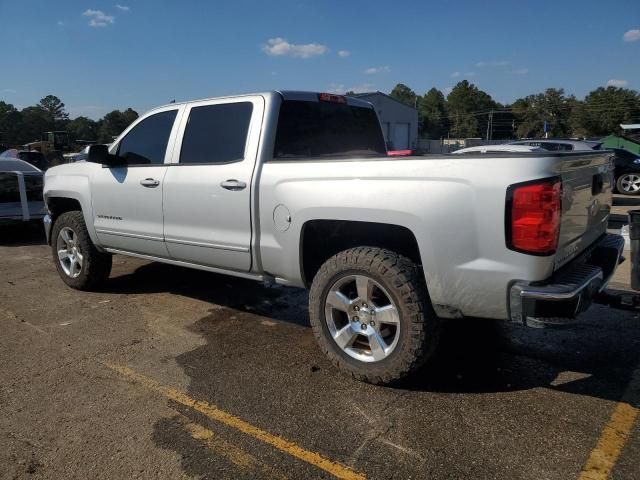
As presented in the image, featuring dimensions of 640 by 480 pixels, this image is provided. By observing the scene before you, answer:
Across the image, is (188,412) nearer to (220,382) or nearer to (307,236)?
(220,382)

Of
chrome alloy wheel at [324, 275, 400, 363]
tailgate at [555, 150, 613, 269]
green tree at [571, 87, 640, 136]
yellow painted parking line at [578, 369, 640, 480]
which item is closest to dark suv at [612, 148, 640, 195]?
tailgate at [555, 150, 613, 269]

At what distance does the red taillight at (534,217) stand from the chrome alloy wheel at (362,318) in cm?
89

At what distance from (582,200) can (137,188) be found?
12.2ft

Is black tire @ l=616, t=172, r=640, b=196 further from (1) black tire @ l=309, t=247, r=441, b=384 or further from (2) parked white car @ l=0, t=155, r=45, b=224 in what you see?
(2) parked white car @ l=0, t=155, r=45, b=224

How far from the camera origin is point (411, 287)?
3041 mm

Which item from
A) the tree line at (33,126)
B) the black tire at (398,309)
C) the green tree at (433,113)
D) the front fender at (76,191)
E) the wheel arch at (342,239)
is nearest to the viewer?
the black tire at (398,309)

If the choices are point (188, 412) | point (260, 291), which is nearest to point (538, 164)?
point (188, 412)

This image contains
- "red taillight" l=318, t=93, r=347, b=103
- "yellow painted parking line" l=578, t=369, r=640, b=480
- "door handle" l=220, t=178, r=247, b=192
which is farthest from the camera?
"red taillight" l=318, t=93, r=347, b=103

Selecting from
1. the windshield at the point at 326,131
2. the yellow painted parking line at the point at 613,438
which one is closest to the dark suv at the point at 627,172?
the windshield at the point at 326,131

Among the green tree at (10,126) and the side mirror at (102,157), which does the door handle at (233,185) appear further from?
the green tree at (10,126)

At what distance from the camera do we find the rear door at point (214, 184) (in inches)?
152

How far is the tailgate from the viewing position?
110 inches

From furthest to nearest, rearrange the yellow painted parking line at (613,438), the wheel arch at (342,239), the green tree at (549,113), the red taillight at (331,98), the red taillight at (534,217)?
the green tree at (549,113) → the red taillight at (331,98) → the wheel arch at (342,239) → the red taillight at (534,217) → the yellow painted parking line at (613,438)

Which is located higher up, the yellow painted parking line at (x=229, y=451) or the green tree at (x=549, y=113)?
the green tree at (x=549, y=113)
